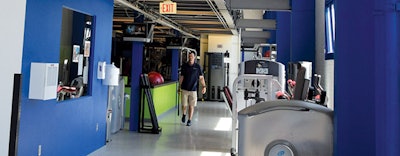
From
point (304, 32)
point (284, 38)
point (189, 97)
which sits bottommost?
point (189, 97)

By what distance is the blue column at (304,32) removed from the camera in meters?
5.12

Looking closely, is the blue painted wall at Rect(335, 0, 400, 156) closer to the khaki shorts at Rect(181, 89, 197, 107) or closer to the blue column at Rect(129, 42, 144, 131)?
the blue column at Rect(129, 42, 144, 131)

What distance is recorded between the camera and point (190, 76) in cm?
831

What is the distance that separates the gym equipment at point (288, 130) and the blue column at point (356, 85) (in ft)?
0.28

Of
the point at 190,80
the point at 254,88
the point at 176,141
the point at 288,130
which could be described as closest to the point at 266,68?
the point at 254,88

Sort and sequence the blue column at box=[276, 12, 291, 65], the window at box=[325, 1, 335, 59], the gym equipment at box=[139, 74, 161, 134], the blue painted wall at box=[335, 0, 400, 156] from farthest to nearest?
1. the gym equipment at box=[139, 74, 161, 134]
2. the blue column at box=[276, 12, 291, 65]
3. the window at box=[325, 1, 335, 59]
4. the blue painted wall at box=[335, 0, 400, 156]

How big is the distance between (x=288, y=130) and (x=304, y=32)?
10.8 feet

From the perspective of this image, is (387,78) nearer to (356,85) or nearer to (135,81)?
(356,85)

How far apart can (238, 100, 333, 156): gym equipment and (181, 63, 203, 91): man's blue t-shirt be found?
6128 millimetres

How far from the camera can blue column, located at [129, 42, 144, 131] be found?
7.58 meters

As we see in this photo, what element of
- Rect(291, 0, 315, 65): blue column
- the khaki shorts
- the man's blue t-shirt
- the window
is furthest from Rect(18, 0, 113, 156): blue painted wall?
the window

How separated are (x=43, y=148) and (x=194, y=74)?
4.58 metres

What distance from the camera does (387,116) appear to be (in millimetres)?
1782

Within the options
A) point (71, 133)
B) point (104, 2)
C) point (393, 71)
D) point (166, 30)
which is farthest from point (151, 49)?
point (393, 71)
